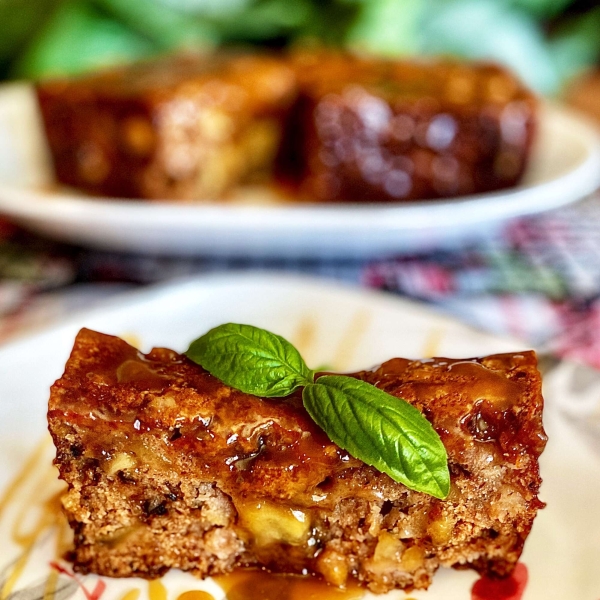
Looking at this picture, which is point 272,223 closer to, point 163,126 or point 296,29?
point 163,126

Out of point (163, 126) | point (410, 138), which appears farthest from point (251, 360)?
point (410, 138)

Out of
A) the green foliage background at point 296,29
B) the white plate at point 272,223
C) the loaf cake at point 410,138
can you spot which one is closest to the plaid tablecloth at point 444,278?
the white plate at point 272,223

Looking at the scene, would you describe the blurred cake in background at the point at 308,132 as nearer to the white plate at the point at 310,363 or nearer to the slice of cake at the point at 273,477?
the white plate at the point at 310,363

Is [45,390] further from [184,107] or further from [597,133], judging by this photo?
[597,133]

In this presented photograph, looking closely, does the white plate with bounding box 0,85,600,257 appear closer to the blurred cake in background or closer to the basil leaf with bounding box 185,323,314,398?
the blurred cake in background

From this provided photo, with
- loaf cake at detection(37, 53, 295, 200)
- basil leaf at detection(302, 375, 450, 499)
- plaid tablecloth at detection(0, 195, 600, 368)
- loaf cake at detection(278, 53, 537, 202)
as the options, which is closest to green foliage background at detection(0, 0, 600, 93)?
loaf cake at detection(37, 53, 295, 200)

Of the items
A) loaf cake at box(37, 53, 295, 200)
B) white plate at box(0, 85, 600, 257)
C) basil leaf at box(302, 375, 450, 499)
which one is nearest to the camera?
basil leaf at box(302, 375, 450, 499)

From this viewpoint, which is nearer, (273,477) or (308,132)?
(273,477)
